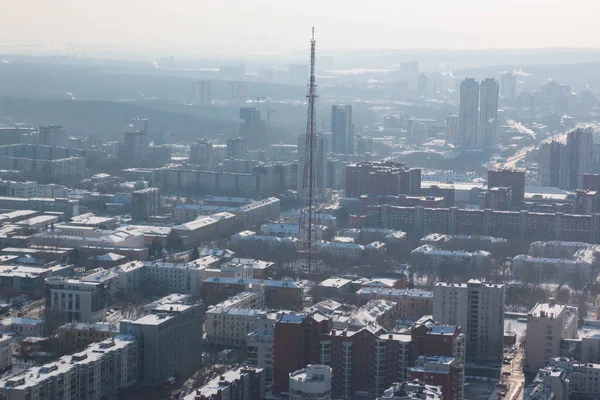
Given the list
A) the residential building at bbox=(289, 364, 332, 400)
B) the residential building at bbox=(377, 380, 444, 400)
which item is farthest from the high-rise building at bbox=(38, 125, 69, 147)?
the residential building at bbox=(377, 380, 444, 400)

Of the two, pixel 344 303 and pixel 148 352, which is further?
pixel 344 303

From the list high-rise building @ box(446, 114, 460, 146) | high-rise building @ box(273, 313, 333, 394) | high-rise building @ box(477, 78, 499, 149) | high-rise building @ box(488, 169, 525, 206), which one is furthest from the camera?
high-rise building @ box(446, 114, 460, 146)

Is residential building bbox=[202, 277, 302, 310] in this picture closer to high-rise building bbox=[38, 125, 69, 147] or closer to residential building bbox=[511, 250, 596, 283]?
residential building bbox=[511, 250, 596, 283]

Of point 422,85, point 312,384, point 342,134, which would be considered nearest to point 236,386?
point 312,384

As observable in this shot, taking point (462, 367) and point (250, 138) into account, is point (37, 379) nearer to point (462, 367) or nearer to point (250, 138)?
point (462, 367)

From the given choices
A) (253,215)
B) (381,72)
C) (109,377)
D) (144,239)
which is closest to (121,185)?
(253,215)

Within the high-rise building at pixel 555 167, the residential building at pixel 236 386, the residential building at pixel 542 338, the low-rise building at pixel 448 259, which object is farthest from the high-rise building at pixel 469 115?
the residential building at pixel 236 386
